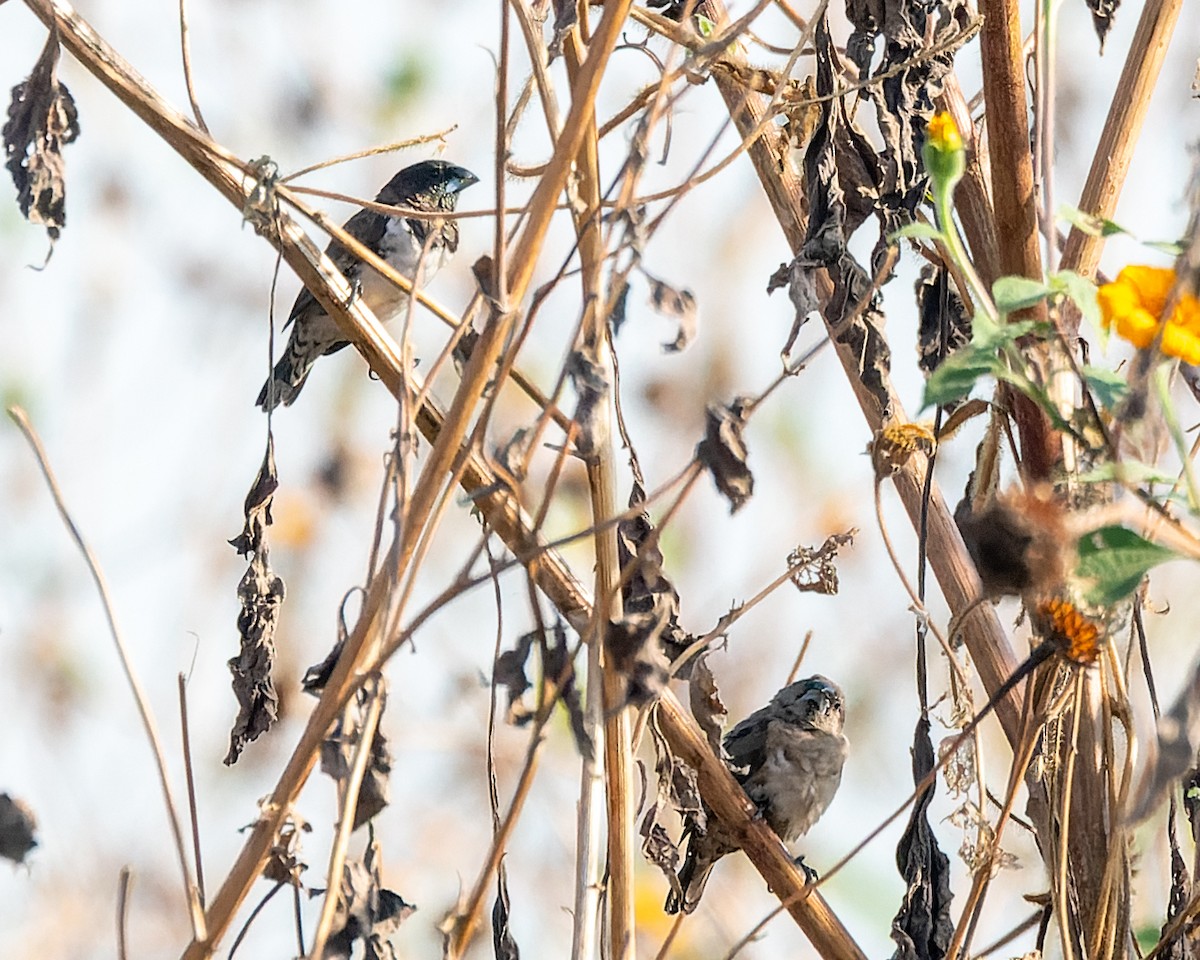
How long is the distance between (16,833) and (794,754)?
10.1ft

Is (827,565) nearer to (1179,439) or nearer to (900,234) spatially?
(900,234)

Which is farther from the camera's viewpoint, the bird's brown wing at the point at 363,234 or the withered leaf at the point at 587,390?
the bird's brown wing at the point at 363,234

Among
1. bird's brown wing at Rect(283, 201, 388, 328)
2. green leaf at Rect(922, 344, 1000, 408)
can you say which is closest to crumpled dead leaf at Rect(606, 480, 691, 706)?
green leaf at Rect(922, 344, 1000, 408)

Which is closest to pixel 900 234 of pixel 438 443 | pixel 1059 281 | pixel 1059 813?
pixel 1059 281

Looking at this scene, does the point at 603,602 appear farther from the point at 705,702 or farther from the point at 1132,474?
the point at 1132,474

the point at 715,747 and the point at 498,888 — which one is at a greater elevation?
the point at 715,747

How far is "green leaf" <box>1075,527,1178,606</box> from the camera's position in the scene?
1339mm

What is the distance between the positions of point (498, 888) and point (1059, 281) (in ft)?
3.76

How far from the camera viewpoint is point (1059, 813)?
224 centimetres

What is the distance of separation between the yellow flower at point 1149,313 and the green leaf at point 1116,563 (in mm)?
171

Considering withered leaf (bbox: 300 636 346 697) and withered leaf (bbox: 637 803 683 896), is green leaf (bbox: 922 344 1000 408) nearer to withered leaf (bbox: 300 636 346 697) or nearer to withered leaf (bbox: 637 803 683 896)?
withered leaf (bbox: 300 636 346 697)

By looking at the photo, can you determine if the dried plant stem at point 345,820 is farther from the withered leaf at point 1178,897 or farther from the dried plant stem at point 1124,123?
the dried plant stem at point 1124,123

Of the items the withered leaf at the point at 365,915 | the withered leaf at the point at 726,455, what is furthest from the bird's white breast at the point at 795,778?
the withered leaf at the point at 726,455

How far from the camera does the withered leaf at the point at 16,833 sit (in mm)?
1735
